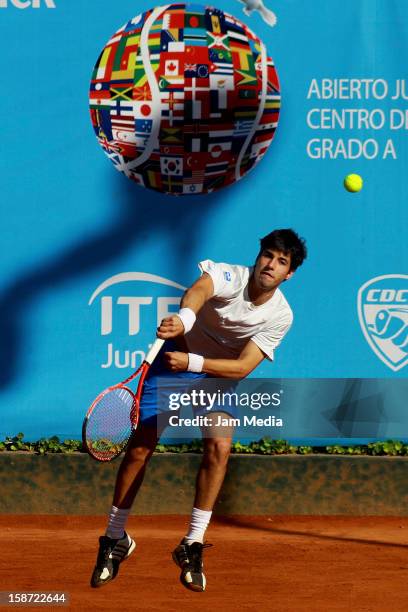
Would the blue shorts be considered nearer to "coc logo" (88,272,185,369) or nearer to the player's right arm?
the player's right arm

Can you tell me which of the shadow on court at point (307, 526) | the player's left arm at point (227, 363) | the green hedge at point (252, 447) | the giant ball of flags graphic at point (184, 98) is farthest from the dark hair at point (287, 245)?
the green hedge at point (252, 447)

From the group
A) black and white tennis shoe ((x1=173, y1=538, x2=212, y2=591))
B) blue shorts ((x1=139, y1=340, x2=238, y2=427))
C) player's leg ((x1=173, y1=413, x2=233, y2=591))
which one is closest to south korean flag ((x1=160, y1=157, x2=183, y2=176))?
blue shorts ((x1=139, y1=340, x2=238, y2=427))

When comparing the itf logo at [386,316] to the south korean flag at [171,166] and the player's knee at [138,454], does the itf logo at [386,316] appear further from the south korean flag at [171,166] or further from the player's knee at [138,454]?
the player's knee at [138,454]

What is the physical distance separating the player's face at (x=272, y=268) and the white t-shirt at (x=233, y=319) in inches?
6.5

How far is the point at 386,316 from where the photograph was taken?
8531mm

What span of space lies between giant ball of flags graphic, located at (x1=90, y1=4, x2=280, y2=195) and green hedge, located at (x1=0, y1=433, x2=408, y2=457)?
1.84m

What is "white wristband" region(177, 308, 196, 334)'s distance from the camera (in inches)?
206

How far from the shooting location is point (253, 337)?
20.0ft

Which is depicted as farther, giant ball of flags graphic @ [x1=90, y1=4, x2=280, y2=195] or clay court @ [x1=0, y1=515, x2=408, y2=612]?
giant ball of flags graphic @ [x1=90, y1=4, x2=280, y2=195]

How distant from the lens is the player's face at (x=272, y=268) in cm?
573

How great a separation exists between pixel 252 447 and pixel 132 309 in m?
1.32

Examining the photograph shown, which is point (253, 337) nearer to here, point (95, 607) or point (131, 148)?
point (95, 607)

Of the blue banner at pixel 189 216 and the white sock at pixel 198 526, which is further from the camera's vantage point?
the blue banner at pixel 189 216

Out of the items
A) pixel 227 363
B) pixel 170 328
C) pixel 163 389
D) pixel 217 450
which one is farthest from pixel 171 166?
pixel 170 328
